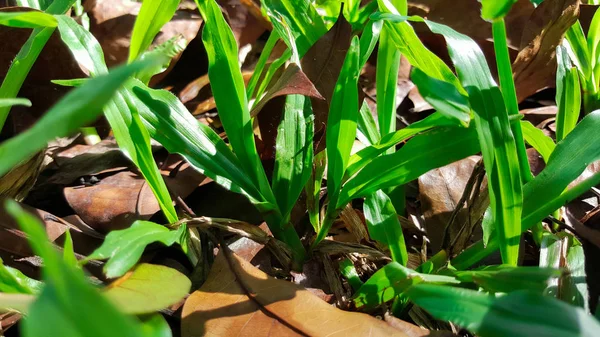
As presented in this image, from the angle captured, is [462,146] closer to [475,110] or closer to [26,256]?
[475,110]

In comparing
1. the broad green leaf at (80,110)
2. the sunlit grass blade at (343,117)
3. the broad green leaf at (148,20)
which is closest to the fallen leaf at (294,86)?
the sunlit grass blade at (343,117)

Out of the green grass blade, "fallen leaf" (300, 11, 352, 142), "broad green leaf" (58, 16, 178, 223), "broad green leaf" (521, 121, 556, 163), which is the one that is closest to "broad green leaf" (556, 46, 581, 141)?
"broad green leaf" (521, 121, 556, 163)

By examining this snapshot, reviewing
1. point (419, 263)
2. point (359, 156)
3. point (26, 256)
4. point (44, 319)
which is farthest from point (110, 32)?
point (44, 319)

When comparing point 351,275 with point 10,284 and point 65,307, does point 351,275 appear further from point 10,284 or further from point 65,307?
point 65,307

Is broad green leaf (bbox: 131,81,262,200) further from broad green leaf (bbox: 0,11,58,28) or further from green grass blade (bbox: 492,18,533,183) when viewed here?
green grass blade (bbox: 492,18,533,183)

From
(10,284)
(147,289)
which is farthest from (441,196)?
(10,284)

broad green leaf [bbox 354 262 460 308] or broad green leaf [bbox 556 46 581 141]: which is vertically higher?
broad green leaf [bbox 556 46 581 141]
